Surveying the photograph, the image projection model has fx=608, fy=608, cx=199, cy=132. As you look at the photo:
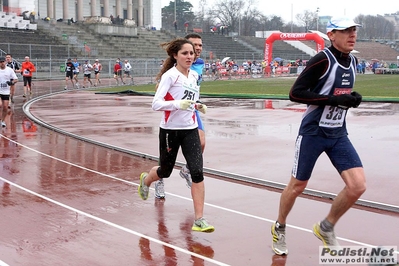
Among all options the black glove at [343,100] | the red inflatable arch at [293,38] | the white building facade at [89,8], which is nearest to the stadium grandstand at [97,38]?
the white building facade at [89,8]

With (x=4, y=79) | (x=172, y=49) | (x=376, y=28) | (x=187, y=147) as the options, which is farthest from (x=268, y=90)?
(x=376, y=28)

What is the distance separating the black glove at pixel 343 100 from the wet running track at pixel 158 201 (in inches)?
56.2

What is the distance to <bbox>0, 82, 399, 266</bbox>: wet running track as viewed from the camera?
19.0ft

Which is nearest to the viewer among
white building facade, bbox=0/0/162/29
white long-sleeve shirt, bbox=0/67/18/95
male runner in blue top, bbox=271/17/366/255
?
male runner in blue top, bbox=271/17/366/255

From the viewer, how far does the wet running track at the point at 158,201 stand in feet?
19.0

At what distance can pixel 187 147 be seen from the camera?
260 inches

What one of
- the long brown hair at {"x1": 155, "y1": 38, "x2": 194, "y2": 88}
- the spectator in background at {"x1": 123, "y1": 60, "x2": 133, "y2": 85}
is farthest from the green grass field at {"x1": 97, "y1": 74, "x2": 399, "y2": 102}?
the long brown hair at {"x1": 155, "y1": 38, "x2": 194, "y2": 88}

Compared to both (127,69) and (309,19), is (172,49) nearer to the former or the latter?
(127,69)

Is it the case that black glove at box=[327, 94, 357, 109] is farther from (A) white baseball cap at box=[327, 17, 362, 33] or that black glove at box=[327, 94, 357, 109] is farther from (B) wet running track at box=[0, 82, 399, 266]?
(B) wet running track at box=[0, 82, 399, 266]

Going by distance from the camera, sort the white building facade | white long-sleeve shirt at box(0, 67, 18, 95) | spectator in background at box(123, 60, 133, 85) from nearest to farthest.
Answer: white long-sleeve shirt at box(0, 67, 18, 95), spectator in background at box(123, 60, 133, 85), the white building facade

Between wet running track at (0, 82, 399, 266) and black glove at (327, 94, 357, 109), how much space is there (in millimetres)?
1428

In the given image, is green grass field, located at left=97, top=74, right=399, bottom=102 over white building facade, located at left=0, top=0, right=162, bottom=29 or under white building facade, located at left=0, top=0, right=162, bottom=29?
under

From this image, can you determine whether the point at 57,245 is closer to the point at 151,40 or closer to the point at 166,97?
the point at 166,97

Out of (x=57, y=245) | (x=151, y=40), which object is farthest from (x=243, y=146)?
(x=151, y=40)
